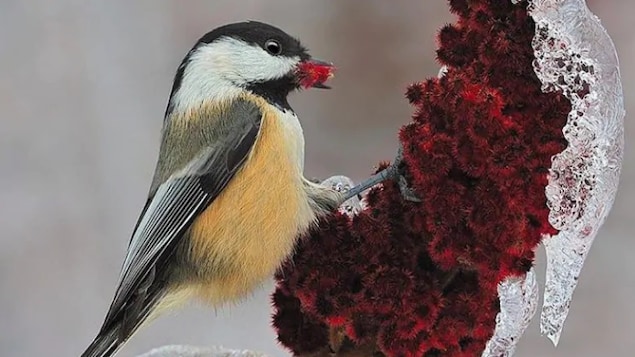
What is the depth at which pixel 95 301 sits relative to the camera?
1.85 m

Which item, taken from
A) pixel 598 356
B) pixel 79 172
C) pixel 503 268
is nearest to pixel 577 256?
pixel 503 268

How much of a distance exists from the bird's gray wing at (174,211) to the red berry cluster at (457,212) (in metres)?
0.13

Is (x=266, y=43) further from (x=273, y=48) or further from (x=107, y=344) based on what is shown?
(x=107, y=344)

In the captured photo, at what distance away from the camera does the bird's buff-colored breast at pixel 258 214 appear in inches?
34.4

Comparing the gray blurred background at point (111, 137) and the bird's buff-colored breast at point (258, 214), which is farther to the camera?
the gray blurred background at point (111, 137)

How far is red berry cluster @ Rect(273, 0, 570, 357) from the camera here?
0.73 meters

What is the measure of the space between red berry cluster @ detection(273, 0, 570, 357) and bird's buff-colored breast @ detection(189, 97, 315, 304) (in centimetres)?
6

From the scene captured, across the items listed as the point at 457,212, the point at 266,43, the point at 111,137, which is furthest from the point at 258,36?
the point at 111,137

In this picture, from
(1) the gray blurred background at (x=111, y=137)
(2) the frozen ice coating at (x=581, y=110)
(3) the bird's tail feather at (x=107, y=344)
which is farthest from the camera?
(1) the gray blurred background at (x=111, y=137)

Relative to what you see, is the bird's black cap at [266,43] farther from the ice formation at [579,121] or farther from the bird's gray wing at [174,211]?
the ice formation at [579,121]

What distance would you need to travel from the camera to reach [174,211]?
2.88 feet

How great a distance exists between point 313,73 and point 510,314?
31cm

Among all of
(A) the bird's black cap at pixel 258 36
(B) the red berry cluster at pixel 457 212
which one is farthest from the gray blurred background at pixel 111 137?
(B) the red berry cluster at pixel 457 212

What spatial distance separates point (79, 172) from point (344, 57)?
591 millimetres
